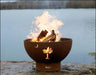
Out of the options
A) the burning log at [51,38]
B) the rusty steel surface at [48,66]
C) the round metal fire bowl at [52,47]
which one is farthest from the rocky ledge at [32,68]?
the burning log at [51,38]

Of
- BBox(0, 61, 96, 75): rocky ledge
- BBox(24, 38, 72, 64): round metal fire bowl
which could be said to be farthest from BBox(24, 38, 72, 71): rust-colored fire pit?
BBox(0, 61, 96, 75): rocky ledge

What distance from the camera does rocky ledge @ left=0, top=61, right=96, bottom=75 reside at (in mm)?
3549

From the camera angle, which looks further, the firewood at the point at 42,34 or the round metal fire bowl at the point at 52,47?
the firewood at the point at 42,34

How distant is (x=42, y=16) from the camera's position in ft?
12.3

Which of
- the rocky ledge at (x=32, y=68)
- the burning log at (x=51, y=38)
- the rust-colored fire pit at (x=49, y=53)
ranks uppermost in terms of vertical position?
the burning log at (x=51, y=38)

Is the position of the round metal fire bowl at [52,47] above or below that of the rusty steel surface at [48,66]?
above

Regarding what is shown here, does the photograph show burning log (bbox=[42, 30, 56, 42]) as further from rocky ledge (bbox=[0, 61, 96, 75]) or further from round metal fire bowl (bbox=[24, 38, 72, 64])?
rocky ledge (bbox=[0, 61, 96, 75])

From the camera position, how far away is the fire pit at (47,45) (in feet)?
11.0

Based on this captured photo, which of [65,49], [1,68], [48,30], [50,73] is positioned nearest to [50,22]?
[48,30]

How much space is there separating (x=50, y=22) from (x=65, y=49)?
51cm

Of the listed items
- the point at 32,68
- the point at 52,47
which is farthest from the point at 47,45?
the point at 32,68

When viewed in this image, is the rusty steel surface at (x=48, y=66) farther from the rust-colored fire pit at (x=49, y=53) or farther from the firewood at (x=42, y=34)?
the firewood at (x=42, y=34)

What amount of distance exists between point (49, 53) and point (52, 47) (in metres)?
0.10

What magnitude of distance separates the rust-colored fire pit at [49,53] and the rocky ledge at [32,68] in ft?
0.41
